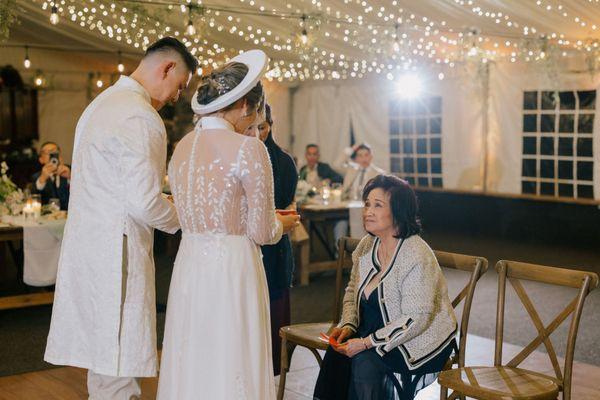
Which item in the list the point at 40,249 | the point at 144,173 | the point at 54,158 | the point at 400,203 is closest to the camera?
the point at 144,173

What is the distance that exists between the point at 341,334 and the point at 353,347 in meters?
0.15

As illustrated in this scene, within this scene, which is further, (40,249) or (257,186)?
(40,249)

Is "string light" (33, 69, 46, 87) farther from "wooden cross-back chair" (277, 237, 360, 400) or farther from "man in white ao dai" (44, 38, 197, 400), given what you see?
"man in white ao dai" (44, 38, 197, 400)

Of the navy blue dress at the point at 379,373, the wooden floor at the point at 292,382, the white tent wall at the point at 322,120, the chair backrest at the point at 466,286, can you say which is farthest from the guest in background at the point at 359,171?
the navy blue dress at the point at 379,373

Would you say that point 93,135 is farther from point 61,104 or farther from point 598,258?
point 61,104

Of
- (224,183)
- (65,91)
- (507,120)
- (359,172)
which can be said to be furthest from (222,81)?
(65,91)

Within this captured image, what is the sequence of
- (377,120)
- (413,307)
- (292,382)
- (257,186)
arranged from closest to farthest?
(257,186)
(413,307)
(292,382)
(377,120)

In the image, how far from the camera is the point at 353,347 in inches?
127

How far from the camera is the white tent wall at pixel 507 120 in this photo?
9.91 metres

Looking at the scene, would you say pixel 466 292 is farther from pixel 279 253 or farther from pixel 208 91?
pixel 208 91

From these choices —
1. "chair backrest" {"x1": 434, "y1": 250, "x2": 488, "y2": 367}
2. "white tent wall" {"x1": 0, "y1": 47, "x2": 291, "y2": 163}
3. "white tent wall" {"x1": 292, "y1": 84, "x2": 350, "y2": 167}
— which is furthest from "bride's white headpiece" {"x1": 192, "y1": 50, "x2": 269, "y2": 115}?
"white tent wall" {"x1": 0, "y1": 47, "x2": 291, "y2": 163}

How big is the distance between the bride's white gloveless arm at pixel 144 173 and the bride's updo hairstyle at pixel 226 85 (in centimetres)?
28

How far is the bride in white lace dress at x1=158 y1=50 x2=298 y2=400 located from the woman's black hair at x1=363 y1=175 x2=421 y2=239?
63cm

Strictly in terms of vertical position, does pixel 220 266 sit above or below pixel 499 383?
above
